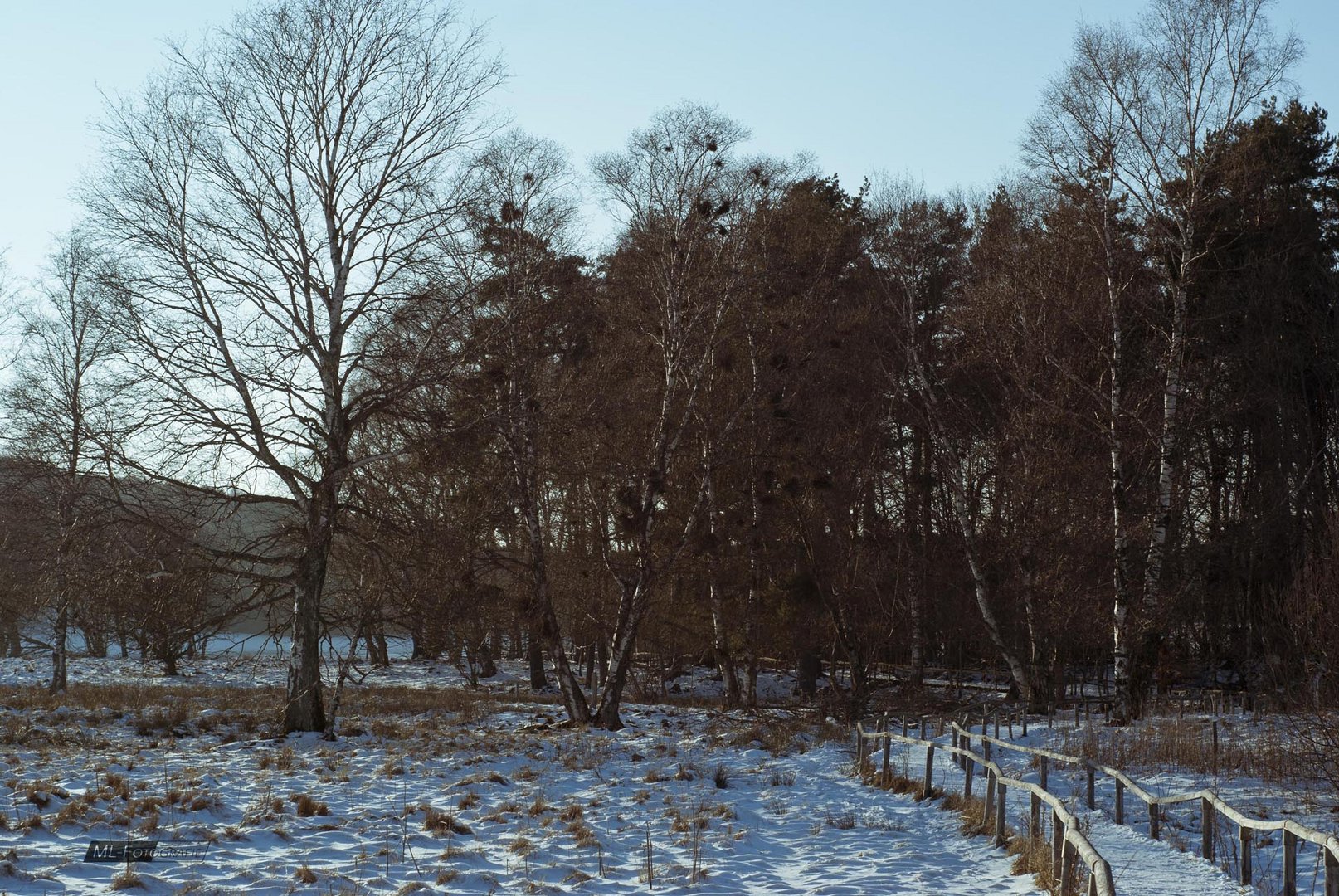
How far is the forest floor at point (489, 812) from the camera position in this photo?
8617 mm

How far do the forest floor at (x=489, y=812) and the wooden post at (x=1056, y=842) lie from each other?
1.01 ft

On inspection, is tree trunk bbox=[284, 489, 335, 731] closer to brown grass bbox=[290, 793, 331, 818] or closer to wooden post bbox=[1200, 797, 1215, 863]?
brown grass bbox=[290, 793, 331, 818]

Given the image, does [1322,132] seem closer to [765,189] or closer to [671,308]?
[765,189]

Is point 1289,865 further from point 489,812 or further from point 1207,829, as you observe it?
point 489,812

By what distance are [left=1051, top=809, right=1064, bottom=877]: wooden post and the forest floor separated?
308mm

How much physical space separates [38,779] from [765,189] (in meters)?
17.8

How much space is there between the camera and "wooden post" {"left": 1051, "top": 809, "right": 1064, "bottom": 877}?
7.88 metres

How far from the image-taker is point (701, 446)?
23.3m

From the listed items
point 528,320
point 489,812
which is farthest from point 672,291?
point 489,812

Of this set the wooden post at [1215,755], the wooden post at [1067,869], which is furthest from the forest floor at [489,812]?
the wooden post at [1067,869]

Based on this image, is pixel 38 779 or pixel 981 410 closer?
pixel 38 779

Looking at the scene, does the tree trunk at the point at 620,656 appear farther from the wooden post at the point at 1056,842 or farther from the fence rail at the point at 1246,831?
the wooden post at the point at 1056,842

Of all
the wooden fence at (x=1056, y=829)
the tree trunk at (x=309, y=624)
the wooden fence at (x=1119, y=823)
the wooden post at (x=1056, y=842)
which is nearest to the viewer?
the wooden fence at (x=1056, y=829)

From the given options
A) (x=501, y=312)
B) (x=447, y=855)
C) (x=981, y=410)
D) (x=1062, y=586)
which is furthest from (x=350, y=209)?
(x=981, y=410)
